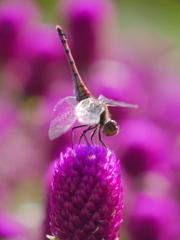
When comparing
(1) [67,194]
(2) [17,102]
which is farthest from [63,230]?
(2) [17,102]

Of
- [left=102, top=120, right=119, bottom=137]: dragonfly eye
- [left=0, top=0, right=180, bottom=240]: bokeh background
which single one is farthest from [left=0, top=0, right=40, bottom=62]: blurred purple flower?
[left=102, top=120, right=119, bottom=137]: dragonfly eye

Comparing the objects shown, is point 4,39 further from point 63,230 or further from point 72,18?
point 63,230

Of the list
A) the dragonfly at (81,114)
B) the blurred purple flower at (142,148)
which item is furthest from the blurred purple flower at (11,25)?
the dragonfly at (81,114)

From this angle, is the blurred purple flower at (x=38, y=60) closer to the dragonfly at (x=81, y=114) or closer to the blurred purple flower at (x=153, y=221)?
the blurred purple flower at (x=153, y=221)

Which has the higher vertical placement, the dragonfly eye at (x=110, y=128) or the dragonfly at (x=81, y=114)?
the dragonfly at (x=81, y=114)

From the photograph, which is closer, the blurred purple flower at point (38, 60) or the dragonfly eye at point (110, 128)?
the dragonfly eye at point (110, 128)

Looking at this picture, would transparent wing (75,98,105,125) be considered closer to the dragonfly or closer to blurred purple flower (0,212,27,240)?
the dragonfly

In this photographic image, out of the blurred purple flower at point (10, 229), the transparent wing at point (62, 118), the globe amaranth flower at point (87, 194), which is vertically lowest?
the blurred purple flower at point (10, 229)
